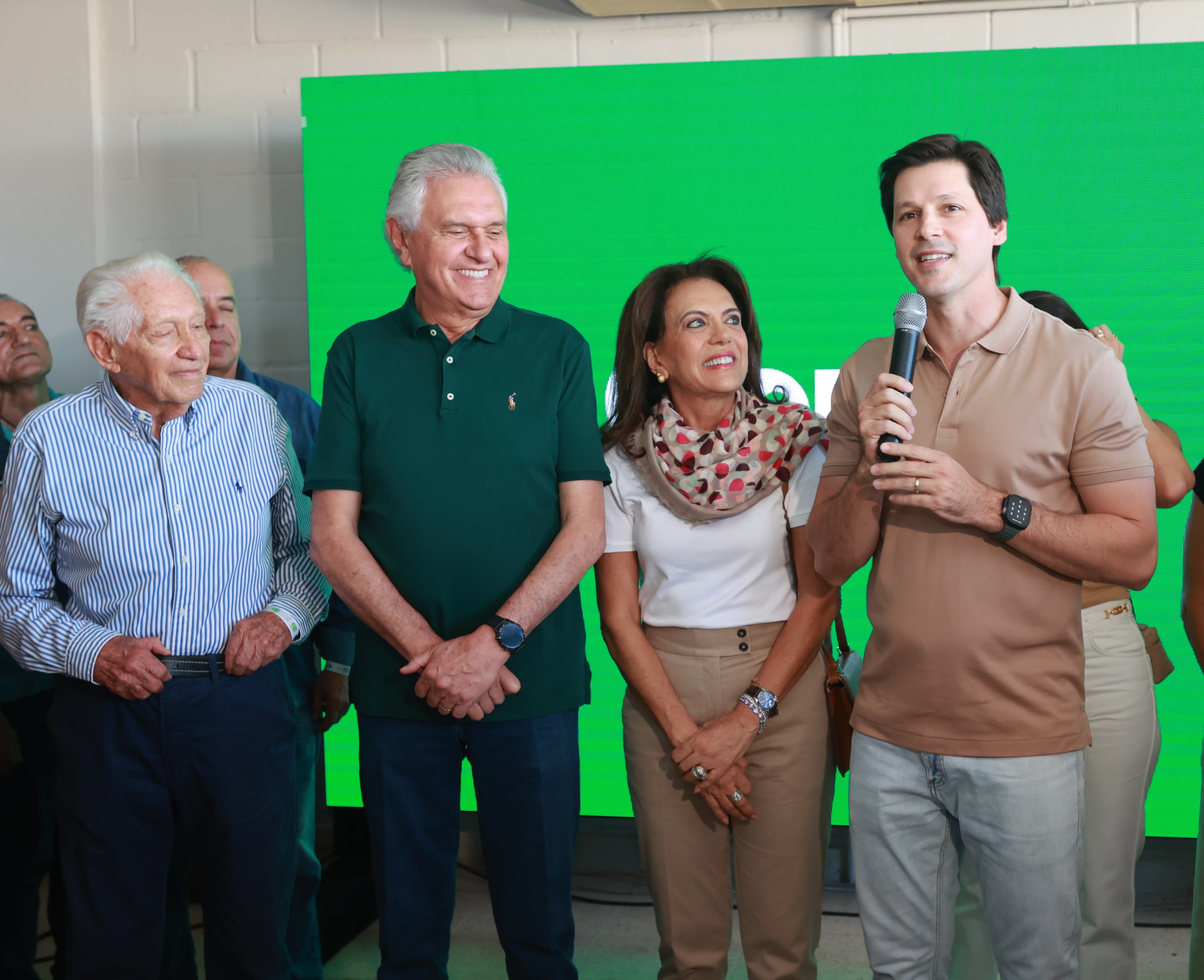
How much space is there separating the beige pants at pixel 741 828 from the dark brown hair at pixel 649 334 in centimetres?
45

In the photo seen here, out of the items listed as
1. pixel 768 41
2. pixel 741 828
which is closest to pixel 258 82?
pixel 768 41

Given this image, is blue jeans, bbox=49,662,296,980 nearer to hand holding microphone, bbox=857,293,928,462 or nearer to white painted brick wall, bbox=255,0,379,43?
hand holding microphone, bbox=857,293,928,462

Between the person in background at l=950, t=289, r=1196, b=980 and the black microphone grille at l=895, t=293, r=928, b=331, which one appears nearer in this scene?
the black microphone grille at l=895, t=293, r=928, b=331

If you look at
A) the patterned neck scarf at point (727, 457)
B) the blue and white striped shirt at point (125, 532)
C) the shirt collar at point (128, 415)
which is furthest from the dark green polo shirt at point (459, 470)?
the shirt collar at point (128, 415)

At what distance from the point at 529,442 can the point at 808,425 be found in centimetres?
56

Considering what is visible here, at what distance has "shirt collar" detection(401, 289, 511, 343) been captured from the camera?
2031 mm

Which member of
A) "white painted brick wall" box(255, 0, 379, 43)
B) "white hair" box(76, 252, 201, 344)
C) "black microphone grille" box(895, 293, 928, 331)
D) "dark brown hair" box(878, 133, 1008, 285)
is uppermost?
"white painted brick wall" box(255, 0, 379, 43)

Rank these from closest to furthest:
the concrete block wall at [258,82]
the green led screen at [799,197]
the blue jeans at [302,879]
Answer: the blue jeans at [302,879] → the green led screen at [799,197] → the concrete block wall at [258,82]

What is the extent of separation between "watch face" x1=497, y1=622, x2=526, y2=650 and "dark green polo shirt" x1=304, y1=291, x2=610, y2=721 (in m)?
0.09

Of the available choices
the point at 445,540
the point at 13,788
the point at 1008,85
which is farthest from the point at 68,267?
the point at 1008,85

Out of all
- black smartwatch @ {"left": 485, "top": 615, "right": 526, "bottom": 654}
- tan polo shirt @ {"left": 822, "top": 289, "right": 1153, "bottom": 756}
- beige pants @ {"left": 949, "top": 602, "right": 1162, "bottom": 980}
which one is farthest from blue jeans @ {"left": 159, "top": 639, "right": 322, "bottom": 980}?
beige pants @ {"left": 949, "top": 602, "right": 1162, "bottom": 980}

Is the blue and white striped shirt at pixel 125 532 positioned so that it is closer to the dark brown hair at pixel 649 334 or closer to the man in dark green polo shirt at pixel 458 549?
the man in dark green polo shirt at pixel 458 549

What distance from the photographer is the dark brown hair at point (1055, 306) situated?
229 cm

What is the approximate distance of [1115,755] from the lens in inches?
81.3
